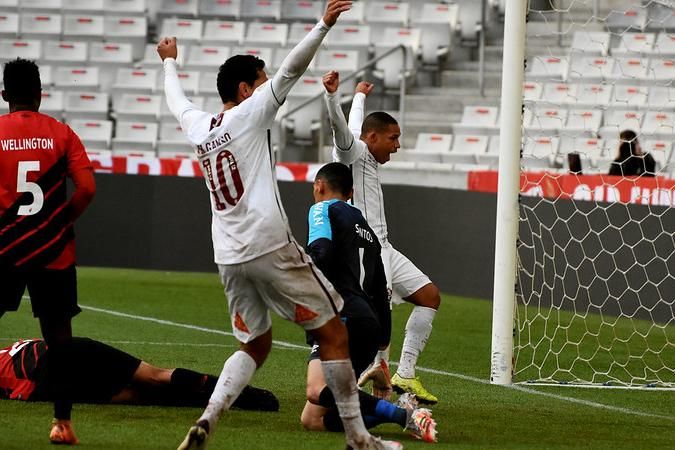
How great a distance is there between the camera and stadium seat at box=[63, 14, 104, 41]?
71.8 feet

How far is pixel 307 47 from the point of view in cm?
570

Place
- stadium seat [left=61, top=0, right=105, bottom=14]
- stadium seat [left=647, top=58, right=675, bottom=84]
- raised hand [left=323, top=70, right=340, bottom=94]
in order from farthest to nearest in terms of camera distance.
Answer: stadium seat [left=61, top=0, right=105, bottom=14], stadium seat [left=647, top=58, right=675, bottom=84], raised hand [left=323, top=70, right=340, bottom=94]

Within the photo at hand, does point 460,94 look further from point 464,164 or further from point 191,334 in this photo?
point 191,334

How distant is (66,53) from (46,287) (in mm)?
15880

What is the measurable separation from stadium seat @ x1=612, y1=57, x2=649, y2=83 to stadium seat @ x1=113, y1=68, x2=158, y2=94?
23.5ft

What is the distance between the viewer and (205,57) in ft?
68.9

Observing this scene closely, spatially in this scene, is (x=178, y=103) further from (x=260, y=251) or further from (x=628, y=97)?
(x=628, y=97)

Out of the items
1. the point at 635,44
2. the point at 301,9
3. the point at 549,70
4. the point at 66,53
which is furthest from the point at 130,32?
the point at 635,44

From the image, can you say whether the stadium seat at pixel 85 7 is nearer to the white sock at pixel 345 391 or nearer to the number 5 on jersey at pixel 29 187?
the number 5 on jersey at pixel 29 187

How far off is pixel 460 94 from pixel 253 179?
46.4 feet

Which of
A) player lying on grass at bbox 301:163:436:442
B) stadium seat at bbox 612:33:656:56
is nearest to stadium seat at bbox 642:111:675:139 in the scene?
stadium seat at bbox 612:33:656:56

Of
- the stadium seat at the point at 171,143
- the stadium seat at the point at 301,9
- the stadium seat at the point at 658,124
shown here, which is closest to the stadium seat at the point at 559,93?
the stadium seat at the point at 658,124

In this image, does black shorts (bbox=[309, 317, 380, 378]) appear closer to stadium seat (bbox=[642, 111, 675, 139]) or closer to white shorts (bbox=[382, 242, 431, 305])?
white shorts (bbox=[382, 242, 431, 305])

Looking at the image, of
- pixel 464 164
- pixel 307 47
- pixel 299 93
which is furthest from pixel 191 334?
pixel 299 93
